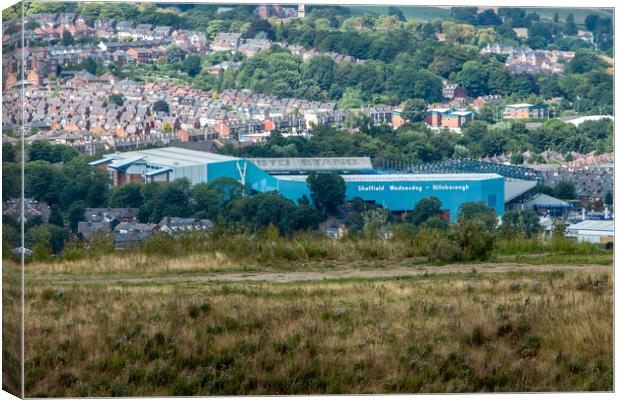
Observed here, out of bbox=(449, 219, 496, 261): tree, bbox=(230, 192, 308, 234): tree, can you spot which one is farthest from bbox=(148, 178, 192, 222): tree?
bbox=(449, 219, 496, 261): tree

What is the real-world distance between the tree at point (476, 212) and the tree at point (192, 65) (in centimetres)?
276

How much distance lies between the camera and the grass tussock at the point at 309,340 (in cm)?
1647

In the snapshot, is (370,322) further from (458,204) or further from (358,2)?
(358,2)

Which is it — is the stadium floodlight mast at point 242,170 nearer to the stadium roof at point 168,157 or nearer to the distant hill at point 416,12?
the stadium roof at point 168,157

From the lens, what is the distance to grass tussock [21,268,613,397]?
16469 millimetres

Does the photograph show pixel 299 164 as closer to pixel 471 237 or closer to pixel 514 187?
pixel 471 237

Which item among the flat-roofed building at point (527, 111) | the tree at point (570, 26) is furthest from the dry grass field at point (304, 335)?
the tree at point (570, 26)

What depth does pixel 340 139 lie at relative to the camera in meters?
17.7

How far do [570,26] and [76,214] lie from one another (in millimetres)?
4865

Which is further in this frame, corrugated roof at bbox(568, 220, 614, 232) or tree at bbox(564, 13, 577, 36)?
corrugated roof at bbox(568, 220, 614, 232)

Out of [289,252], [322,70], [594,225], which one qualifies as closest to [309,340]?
[289,252]

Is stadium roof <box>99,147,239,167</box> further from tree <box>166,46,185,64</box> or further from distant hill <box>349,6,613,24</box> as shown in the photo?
distant hill <box>349,6,613,24</box>

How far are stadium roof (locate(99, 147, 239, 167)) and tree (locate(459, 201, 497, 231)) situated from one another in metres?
2.20

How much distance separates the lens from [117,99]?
1755cm
